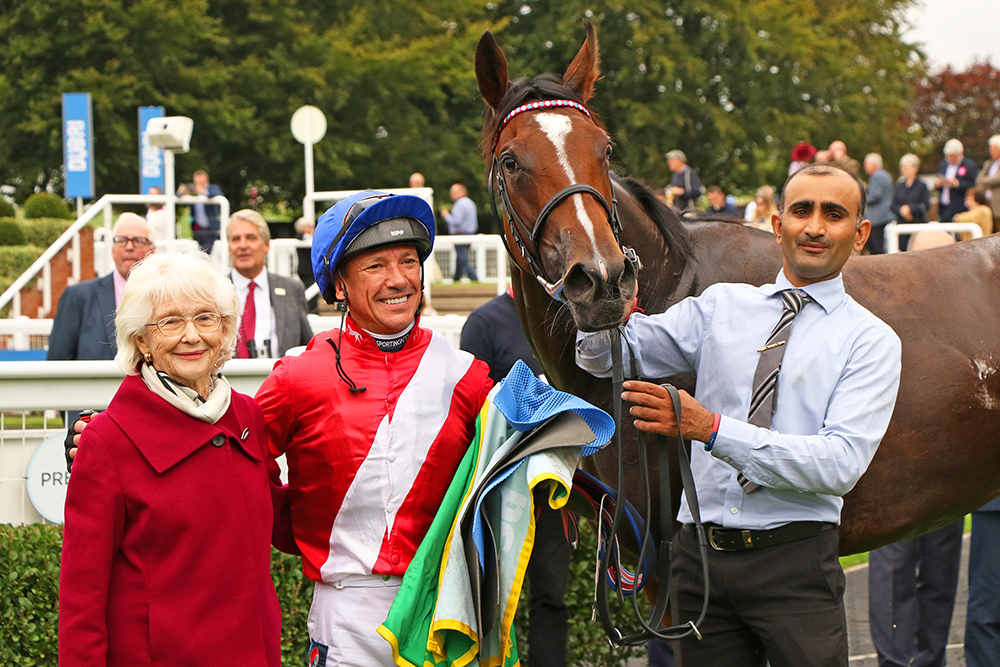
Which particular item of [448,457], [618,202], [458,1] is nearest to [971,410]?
[618,202]

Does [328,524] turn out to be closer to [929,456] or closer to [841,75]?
[929,456]

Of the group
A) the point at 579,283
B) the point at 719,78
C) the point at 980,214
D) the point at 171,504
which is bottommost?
the point at 171,504

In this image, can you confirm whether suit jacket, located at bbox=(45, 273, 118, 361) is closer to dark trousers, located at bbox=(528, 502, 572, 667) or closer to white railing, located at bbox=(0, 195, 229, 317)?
dark trousers, located at bbox=(528, 502, 572, 667)

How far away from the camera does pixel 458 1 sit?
88.4 feet

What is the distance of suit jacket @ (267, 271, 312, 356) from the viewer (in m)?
5.51

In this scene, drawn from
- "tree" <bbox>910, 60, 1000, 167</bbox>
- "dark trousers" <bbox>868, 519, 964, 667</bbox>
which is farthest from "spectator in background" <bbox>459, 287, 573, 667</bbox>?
"tree" <bbox>910, 60, 1000, 167</bbox>

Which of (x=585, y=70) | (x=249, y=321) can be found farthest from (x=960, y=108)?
(x=585, y=70)

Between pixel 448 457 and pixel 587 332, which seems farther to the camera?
pixel 587 332

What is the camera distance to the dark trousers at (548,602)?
13.6 feet

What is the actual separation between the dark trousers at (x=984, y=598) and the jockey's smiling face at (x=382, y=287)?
312cm

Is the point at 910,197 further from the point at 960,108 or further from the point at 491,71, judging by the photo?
the point at 960,108

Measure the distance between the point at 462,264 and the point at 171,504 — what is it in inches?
546

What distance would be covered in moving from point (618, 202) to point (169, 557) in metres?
1.78

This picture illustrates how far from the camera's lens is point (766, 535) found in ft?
8.14
